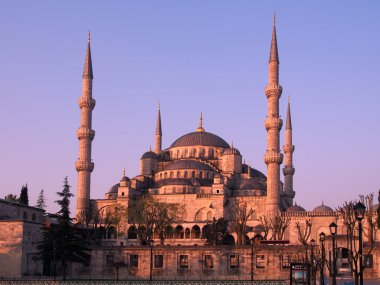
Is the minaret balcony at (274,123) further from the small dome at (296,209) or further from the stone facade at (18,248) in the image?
the stone facade at (18,248)

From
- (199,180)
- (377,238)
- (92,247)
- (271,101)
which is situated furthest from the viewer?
(199,180)

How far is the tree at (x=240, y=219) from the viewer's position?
57.0m

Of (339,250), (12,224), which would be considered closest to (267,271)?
(339,250)

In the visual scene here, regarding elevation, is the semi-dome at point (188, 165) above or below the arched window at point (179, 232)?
above

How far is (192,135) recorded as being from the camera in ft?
272

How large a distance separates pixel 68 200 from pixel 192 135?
1560 inches

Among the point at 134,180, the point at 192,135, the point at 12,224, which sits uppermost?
the point at 192,135

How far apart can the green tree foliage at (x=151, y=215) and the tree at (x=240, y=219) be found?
5898mm

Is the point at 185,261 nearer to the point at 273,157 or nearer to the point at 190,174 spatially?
the point at 273,157

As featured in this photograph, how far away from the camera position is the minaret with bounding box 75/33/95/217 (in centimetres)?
6706

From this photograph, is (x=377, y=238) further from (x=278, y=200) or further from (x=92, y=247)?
(x=92, y=247)

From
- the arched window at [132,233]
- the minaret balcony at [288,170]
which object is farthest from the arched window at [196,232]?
the minaret balcony at [288,170]

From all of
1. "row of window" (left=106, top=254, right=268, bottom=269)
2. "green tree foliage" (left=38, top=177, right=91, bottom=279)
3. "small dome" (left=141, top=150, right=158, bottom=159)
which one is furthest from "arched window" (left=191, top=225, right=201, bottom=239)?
"green tree foliage" (left=38, top=177, right=91, bottom=279)

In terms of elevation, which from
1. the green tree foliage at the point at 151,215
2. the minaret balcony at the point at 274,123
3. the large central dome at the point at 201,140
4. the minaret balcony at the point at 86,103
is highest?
the minaret balcony at the point at 86,103
